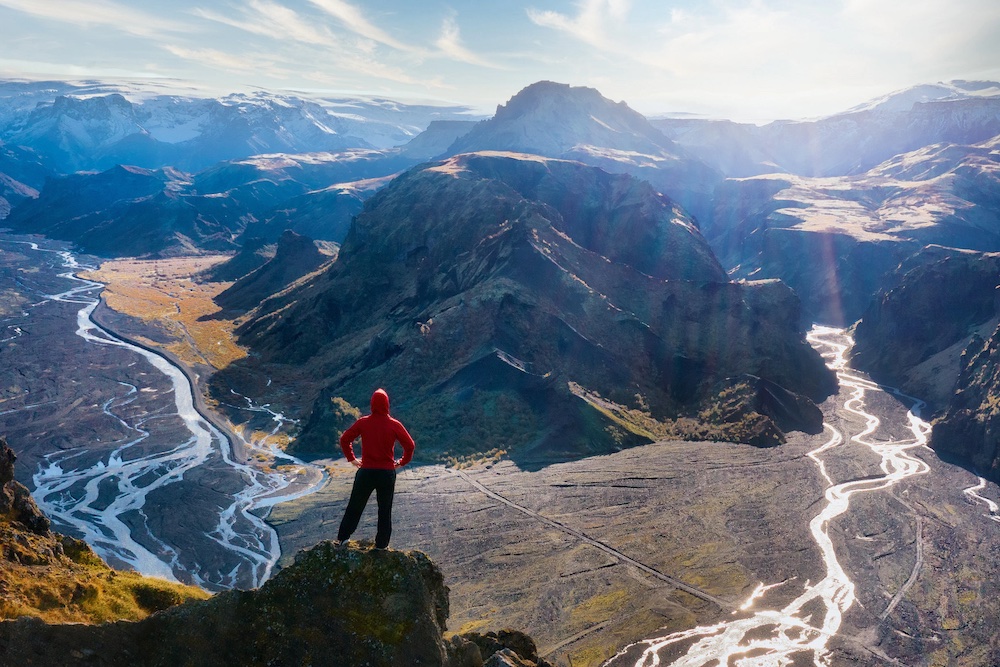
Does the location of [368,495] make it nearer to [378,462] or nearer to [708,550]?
[378,462]

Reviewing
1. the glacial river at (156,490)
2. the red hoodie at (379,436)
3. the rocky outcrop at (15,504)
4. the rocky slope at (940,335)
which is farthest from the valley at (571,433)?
the rocky outcrop at (15,504)

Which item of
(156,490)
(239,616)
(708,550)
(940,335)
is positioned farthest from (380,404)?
(940,335)

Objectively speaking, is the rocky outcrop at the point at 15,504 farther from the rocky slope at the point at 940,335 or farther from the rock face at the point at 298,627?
the rocky slope at the point at 940,335

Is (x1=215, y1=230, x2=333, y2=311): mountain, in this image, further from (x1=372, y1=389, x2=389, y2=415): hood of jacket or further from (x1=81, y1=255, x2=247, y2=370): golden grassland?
(x1=372, y1=389, x2=389, y2=415): hood of jacket

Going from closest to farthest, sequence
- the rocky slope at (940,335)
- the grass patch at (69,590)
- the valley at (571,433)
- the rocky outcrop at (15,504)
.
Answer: the grass patch at (69,590) < the rocky outcrop at (15,504) < the valley at (571,433) < the rocky slope at (940,335)

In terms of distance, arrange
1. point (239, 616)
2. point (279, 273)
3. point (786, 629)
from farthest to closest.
Result: 1. point (279, 273)
2. point (786, 629)
3. point (239, 616)

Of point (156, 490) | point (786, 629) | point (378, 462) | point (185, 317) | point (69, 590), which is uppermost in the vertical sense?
point (378, 462)

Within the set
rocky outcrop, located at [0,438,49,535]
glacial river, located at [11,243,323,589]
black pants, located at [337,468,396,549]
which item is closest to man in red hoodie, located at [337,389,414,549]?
black pants, located at [337,468,396,549]
